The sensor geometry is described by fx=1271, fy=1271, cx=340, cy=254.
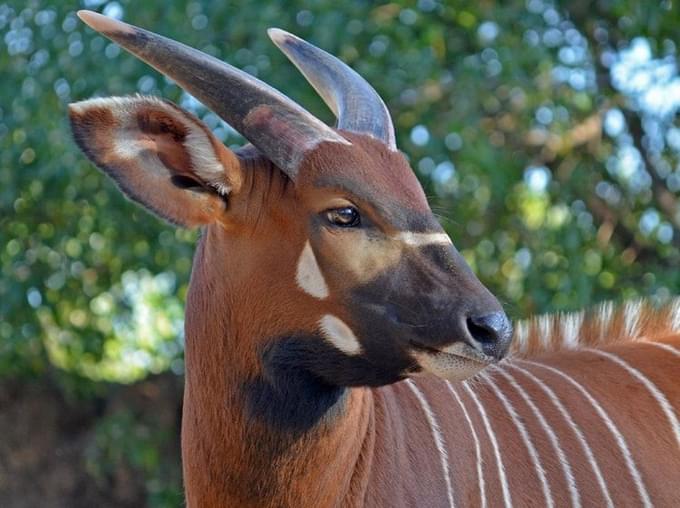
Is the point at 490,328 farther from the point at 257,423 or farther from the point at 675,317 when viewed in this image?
the point at 675,317

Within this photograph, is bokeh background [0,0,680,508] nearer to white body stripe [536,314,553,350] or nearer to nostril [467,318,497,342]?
white body stripe [536,314,553,350]

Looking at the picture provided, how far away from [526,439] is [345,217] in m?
1.13

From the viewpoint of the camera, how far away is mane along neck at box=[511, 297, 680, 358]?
4.76 metres

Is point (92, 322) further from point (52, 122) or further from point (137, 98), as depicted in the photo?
point (137, 98)

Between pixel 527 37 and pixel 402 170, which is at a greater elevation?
pixel 402 170

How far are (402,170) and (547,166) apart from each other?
14.6ft

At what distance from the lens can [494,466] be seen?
4078mm

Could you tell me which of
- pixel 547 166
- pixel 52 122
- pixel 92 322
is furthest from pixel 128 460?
pixel 547 166

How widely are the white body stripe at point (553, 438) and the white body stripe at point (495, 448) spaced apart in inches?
7.0

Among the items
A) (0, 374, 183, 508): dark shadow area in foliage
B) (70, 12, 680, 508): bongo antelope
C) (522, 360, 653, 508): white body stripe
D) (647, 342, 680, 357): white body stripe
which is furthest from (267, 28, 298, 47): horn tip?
(0, 374, 183, 508): dark shadow area in foliage

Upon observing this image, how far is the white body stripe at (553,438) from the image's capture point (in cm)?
412

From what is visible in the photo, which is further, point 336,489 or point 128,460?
point 128,460

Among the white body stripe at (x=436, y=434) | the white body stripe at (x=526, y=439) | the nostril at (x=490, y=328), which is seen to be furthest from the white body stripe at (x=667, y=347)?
the nostril at (x=490, y=328)

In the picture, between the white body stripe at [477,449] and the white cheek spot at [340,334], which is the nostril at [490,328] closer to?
the white cheek spot at [340,334]
